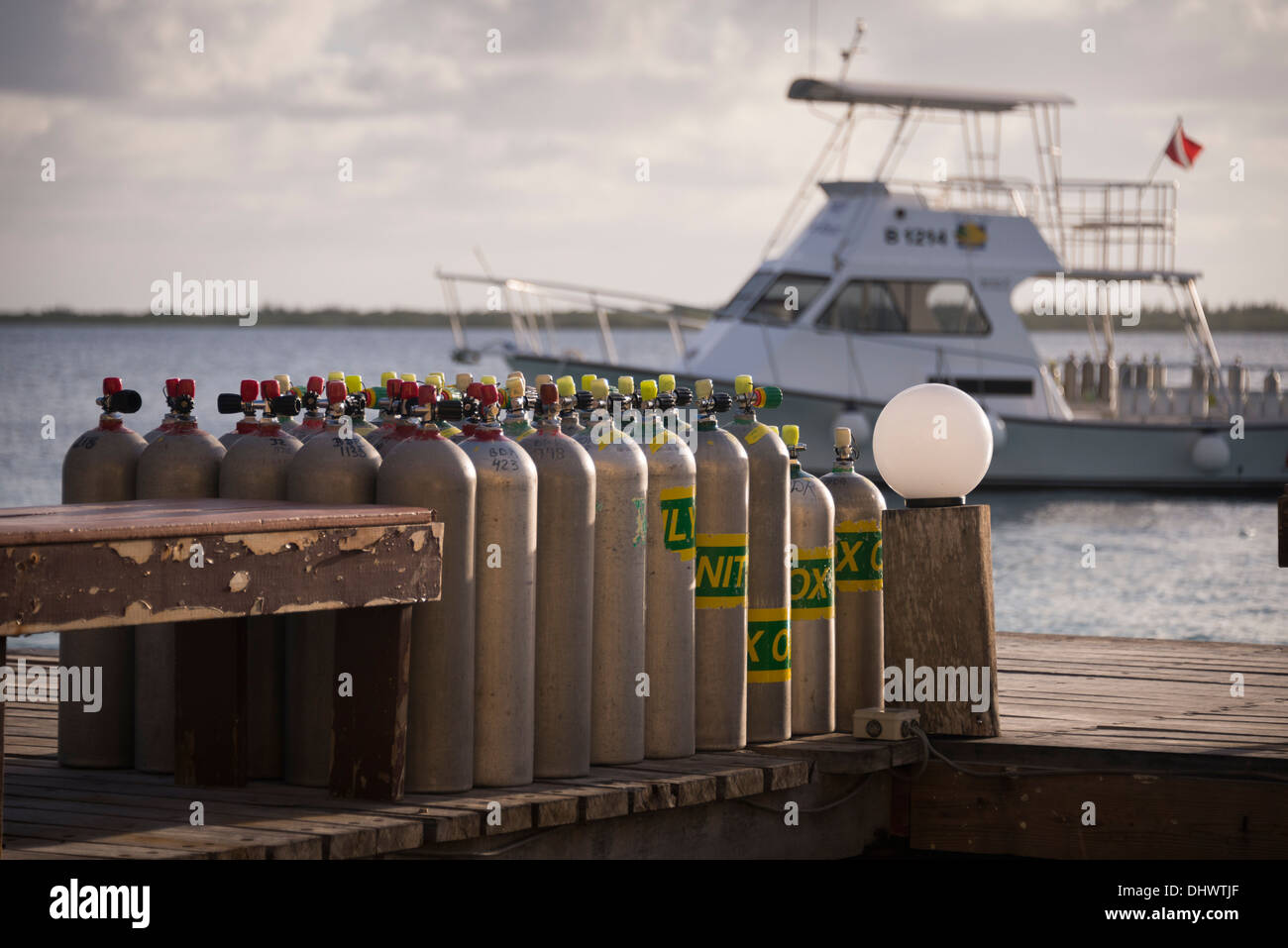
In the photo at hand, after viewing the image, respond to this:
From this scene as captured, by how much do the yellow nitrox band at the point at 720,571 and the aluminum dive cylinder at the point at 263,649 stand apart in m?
1.29

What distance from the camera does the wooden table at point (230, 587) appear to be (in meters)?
4.09

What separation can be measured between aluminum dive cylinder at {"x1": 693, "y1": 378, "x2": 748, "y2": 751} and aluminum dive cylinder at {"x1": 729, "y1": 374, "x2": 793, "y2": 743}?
0.11 metres

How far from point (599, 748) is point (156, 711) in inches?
50.7

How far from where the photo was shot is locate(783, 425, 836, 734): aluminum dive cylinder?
612cm

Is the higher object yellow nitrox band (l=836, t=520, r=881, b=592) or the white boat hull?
the white boat hull

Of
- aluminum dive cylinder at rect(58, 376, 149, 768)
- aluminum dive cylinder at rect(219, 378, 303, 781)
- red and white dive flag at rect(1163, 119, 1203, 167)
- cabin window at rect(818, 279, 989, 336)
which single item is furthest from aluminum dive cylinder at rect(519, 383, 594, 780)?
red and white dive flag at rect(1163, 119, 1203, 167)

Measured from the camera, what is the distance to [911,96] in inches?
976

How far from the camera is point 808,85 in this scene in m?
24.7

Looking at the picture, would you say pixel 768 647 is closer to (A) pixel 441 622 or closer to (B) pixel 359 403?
(A) pixel 441 622

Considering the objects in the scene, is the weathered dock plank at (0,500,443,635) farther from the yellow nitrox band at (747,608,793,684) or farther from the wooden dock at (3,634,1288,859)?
the yellow nitrox band at (747,608,793,684)
